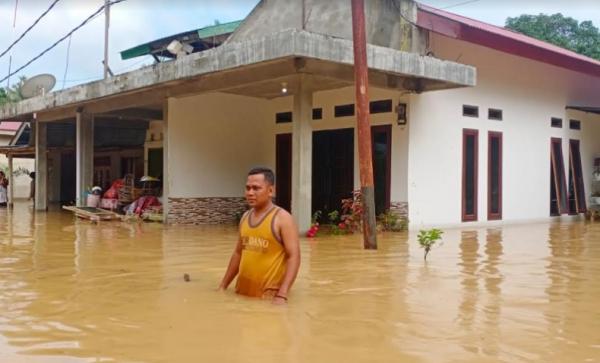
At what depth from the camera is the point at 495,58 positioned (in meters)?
15.5

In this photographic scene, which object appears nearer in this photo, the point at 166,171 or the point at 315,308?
the point at 315,308

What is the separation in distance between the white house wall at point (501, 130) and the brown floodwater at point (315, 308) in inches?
166

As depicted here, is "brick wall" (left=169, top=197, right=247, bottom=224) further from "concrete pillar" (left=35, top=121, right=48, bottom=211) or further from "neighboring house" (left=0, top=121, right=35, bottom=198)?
"neighboring house" (left=0, top=121, right=35, bottom=198)

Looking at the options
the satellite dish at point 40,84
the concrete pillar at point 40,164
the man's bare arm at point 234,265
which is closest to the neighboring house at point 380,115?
the satellite dish at point 40,84

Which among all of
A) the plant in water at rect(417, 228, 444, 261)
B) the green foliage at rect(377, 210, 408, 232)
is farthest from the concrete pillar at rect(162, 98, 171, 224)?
the plant in water at rect(417, 228, 444, 261)

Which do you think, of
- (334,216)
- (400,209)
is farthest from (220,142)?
(400,209)

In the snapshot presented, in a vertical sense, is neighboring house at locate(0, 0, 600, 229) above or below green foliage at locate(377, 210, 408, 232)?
above

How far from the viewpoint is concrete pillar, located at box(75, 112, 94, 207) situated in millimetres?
17781

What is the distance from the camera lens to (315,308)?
5.27 metres

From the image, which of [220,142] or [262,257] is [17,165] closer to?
[220,142]

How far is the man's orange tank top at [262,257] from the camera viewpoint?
16.9ft

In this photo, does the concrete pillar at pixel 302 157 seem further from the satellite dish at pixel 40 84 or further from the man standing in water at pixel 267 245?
the satellite dish at pixel 40 84

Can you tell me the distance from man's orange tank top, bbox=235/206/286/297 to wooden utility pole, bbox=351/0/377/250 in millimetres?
4447

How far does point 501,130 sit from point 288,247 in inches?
460
